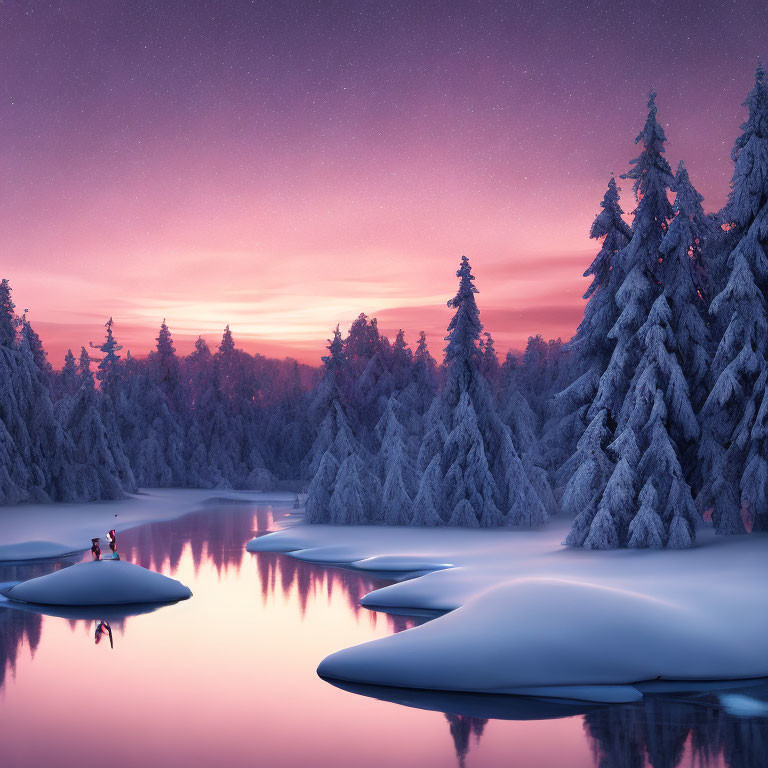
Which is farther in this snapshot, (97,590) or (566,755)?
(97,590)

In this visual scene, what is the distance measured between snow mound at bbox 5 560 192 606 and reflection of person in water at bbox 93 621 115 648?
214 cm

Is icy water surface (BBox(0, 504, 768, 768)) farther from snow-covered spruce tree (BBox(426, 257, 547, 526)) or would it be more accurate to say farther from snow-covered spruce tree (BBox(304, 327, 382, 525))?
snow-covered spruce tree (BBox(304, 327, 382, 525))

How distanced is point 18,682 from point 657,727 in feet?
34.9

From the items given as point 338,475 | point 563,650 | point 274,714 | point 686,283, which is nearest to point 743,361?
point 686,283

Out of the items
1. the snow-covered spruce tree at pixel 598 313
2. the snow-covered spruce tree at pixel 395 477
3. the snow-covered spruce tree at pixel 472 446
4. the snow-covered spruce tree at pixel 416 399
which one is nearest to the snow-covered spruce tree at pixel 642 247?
the snow-covered spruce tree at pixel 598 313

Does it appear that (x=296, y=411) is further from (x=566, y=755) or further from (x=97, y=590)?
(x=566, y=755)

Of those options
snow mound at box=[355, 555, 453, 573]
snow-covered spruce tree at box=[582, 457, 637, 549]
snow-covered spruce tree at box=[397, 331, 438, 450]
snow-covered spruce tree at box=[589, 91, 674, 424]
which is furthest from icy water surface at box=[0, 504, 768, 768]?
snow-covered spruce tree at box=[397, 331, 438, 450]

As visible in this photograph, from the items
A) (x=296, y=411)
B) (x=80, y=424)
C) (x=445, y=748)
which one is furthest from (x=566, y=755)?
(x=296, y=411)

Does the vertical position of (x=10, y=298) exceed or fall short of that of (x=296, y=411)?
it exceeds it

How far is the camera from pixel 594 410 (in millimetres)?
25766

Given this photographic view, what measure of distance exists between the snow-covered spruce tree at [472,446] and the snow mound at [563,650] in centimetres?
1925

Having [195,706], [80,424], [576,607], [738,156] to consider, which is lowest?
[195,706]

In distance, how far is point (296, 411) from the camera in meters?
82.2

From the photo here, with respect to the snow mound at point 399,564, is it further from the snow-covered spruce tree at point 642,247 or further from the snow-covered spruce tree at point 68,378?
the snow-covered spruce tree at point 68,378
